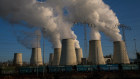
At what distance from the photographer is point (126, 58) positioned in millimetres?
29766

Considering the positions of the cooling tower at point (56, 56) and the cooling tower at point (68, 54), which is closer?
the cooling tower at point (68, 54)

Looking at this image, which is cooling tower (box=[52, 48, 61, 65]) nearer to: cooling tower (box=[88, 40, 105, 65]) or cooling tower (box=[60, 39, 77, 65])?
cooling tower (box=[88, 40, 105, 65])

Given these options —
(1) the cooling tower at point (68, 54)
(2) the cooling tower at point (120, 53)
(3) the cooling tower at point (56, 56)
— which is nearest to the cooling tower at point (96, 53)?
(2) the cooling tower at point (120, 53)

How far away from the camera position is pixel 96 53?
28.0 metres

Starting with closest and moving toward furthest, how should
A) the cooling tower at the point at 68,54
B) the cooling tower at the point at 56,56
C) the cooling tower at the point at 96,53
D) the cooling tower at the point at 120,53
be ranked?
the cooling tower at the point at 68,54
the cooling tower at the point at 96,53
the cooling tower at the point at 120,53
the cooling tower at the point at 56,56

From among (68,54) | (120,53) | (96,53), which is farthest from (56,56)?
(120,53)

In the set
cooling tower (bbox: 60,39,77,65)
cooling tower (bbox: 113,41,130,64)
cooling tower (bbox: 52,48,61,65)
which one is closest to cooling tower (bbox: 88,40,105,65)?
A: cooling tower (bbox: 113,41,130,64)

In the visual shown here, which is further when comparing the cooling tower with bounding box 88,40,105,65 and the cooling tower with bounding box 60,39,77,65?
the cooling tower with bounding box 88,40,105,65

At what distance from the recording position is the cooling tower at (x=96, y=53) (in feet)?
91.5

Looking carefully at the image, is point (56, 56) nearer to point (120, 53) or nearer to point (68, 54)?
point (68, 54)

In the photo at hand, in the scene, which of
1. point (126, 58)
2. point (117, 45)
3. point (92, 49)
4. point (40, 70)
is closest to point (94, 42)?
point (92, 49)

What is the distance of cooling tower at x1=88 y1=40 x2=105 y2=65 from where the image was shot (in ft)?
91.5

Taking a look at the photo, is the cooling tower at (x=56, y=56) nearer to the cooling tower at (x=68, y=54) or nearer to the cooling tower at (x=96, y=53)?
the cooling tower at (x=96, y=53)

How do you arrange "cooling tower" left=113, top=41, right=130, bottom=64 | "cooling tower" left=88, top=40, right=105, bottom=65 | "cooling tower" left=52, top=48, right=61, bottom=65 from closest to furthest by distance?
"cooling tower" left=88, top=40, right=105, bottom=65 → "cooling tower" left=113, top=41, right=130, bottom=64 → "cooling tower" left=52, top=48, right=61, bottom=65
